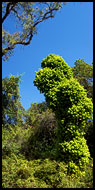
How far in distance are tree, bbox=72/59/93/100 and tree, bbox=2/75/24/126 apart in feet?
11.2

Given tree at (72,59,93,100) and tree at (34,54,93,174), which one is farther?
tree at (72,59,93,100)

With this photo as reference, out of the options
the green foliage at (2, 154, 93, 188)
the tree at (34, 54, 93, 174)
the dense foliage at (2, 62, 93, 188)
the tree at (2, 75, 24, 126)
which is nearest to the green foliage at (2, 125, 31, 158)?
the dense foliage at (2, 62, 93, 188)

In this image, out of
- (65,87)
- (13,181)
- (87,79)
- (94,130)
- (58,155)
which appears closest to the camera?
(13,181)

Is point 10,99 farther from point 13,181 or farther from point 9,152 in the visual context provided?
point 13,181

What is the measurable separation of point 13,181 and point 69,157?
2.07 metres

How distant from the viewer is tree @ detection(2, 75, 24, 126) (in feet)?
31.6

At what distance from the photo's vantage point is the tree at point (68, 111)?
6797 mm

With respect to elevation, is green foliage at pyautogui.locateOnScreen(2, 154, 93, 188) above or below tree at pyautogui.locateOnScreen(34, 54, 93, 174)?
below

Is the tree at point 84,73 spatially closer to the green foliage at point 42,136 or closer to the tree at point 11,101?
the green foliage at point 42,136

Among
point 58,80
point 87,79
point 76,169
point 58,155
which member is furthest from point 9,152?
point 87,79

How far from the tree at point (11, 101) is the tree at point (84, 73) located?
3.41 meters

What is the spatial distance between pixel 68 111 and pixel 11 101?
384 centimetres

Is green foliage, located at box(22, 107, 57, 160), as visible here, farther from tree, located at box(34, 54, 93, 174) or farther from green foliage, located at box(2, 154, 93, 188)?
green foliage, located at box(2, 154, 93, 188)

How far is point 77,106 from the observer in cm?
715
